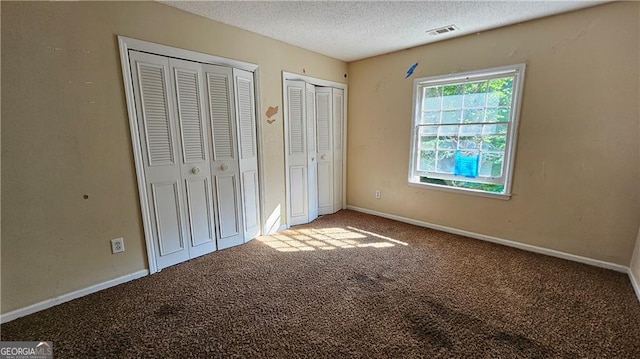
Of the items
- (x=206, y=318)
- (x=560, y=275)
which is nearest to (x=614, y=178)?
(x=560, y=275)

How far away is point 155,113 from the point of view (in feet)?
7.63

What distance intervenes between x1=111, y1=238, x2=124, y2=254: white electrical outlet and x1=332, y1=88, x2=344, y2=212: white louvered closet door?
2.82 meters

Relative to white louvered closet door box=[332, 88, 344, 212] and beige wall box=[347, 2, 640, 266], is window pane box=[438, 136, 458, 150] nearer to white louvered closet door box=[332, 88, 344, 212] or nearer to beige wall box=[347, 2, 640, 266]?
beige wall box=[347, 2, 640, 266]

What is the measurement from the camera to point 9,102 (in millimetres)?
1699

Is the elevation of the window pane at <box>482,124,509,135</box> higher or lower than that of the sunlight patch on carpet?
higher

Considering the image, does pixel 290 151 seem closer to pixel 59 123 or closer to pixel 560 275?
pixel 59 123

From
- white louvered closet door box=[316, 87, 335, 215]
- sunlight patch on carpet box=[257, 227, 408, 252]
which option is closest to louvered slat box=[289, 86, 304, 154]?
white louvered closet door box=[316, 87, 335, 215]

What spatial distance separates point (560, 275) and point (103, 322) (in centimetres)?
374

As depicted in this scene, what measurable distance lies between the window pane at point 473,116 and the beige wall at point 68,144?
3060 mm

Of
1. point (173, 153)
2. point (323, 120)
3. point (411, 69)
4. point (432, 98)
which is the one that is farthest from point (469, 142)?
point (173, 153)

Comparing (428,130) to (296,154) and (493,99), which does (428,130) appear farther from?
(296,154)

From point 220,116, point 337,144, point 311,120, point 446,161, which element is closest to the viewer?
point 220,116

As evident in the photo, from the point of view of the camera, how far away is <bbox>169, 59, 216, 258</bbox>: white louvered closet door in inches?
97.1

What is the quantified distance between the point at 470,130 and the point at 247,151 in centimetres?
262
